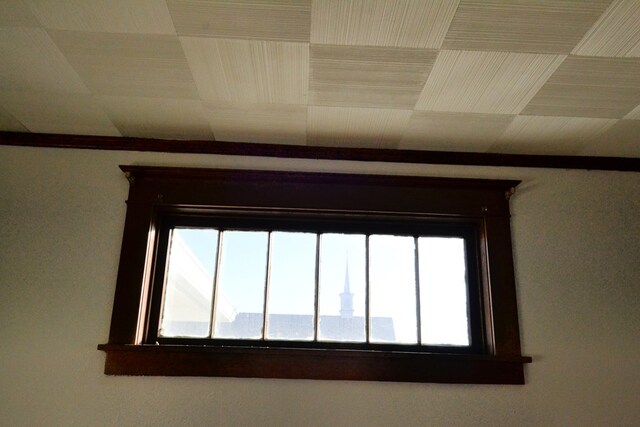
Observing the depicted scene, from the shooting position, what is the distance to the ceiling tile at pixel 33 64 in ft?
4.59

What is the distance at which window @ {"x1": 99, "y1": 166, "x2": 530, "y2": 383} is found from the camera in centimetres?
194

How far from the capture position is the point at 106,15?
131 cm

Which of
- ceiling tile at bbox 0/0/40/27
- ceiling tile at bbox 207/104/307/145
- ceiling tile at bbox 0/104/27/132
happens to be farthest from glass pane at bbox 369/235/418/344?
ceiling tile at bbox 0/104/27/132

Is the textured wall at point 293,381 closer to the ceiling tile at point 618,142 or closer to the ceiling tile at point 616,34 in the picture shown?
the ceiling tile at point 618,142

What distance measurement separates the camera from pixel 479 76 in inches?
60.2

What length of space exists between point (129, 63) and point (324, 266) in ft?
3.81

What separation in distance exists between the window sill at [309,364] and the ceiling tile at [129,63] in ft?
3.37

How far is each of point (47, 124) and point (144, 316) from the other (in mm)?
952

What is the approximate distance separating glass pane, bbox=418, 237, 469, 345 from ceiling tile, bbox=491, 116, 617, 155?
513mm

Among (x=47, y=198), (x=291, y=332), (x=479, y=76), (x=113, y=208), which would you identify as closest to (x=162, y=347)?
(x=291, y=332)

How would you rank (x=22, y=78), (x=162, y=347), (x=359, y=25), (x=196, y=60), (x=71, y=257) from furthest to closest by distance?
(x=71, y=257) < (x=162, y=347) < (x=22, y=78) < (x=196, y=60) < (x=359, y=25)

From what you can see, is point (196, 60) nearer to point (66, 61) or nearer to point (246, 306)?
point (66, 61)

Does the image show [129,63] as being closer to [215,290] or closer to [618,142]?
[215,290]

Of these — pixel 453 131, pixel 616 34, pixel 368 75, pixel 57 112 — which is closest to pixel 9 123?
pixel 57 112
